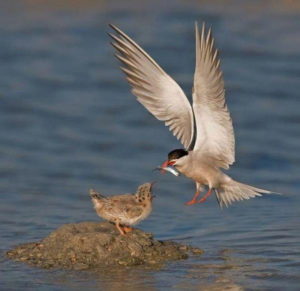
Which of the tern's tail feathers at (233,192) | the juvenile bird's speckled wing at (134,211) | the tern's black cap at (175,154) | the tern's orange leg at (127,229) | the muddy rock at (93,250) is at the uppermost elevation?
the tern's black cap at (175,154)

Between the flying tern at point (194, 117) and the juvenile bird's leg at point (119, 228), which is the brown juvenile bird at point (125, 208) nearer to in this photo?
the juvenile bird's leg at point (119, 228)

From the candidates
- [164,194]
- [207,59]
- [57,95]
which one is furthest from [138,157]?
[207,59]

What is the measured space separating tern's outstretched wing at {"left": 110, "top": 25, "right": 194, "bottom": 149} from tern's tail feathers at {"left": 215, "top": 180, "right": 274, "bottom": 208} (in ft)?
1.71

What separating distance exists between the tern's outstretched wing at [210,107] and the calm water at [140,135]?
0.78m

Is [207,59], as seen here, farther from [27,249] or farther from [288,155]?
[288,155]

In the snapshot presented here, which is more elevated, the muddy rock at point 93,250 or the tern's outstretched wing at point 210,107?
the tern's outstretched wing at point 210,107

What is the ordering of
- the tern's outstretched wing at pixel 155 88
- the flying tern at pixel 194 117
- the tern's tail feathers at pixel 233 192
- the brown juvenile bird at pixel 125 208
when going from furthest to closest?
the tern's tail feathers at pixel 233 192 < the tern's outstretched wing at pixel 155 88 < the flying tern at pixel 194 117 < the brown juvenile bird at pixel 125 208

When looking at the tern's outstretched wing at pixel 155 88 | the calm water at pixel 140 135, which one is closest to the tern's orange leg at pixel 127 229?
the calm water at pixel 140 135

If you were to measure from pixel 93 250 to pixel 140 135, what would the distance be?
517 cm

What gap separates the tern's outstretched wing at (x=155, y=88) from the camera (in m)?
11.5

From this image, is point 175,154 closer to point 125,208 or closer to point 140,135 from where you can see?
point 125,208

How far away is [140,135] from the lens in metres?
15.4

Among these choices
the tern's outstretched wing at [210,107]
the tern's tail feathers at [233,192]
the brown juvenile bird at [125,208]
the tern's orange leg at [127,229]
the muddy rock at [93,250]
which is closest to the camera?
the muddy rock at [93,250]

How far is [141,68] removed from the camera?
1165 centimetres
